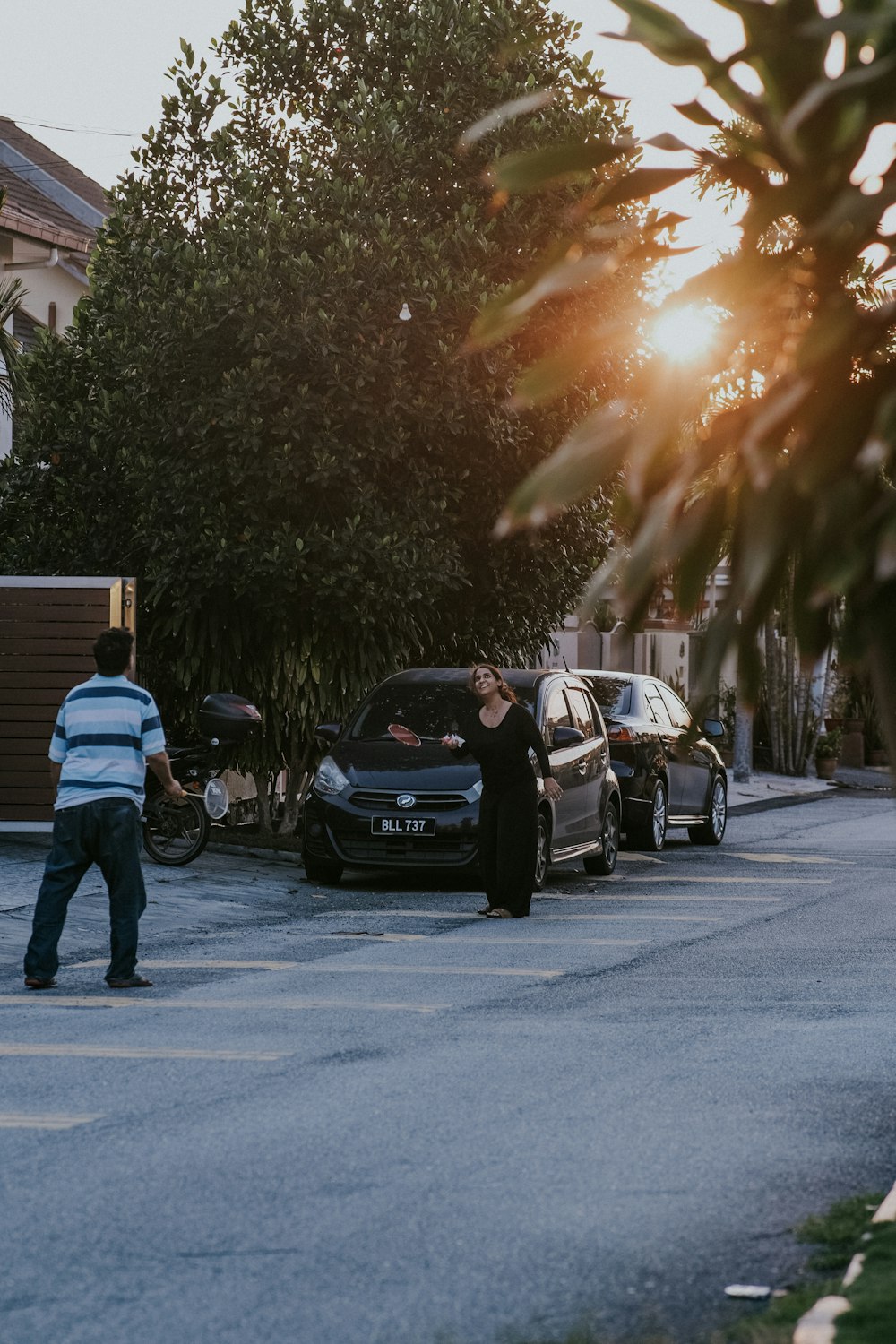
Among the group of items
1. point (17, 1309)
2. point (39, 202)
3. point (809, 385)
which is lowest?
point (17, 1309)

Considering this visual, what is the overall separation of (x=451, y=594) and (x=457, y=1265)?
1554cm

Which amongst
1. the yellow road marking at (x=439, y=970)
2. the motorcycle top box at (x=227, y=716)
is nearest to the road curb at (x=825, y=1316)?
the yellow road marking at (x=439, y=970)

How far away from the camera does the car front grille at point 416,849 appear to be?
16.1 m

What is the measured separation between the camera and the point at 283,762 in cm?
2025

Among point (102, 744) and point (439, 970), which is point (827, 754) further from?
point (102, 744)

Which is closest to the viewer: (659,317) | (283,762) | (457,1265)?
(659,317)

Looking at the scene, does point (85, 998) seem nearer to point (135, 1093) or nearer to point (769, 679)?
point (135, 1093)

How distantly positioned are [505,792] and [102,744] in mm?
4534

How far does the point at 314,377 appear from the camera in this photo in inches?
732

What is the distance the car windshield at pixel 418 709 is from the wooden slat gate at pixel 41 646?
227 centimetres

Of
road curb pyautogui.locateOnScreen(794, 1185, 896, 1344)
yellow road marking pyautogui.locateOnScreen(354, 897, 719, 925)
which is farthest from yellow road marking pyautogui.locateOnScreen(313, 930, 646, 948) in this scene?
road curb pyautogui.locateOnScreen(794, 1185, 896, 1344)

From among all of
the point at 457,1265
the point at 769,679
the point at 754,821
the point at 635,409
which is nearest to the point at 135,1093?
the point at 457,1265

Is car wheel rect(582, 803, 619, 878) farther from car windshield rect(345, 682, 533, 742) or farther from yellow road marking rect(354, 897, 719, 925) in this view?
yellow road marking rect(354, 897, 719, 925)

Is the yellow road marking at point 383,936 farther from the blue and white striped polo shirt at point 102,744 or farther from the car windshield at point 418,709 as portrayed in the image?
the car windshield at point 418,709
